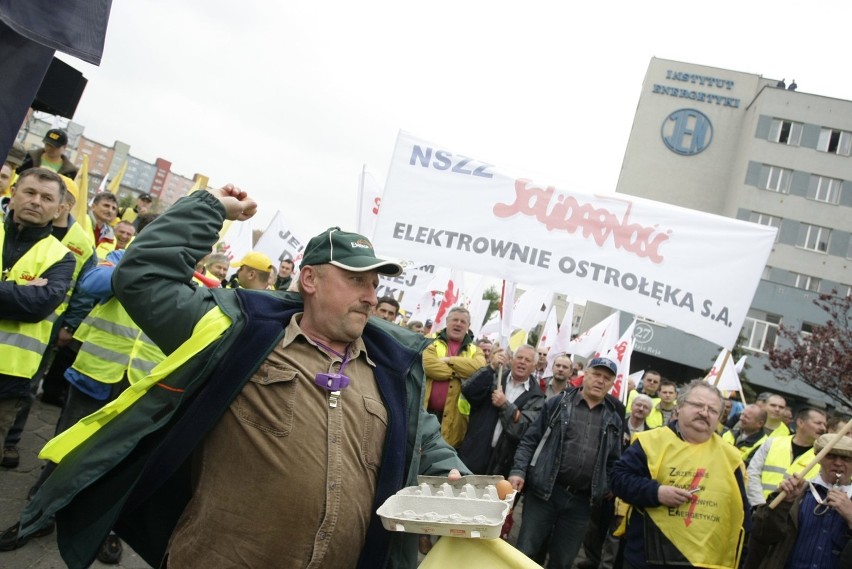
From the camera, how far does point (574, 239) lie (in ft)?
18.7

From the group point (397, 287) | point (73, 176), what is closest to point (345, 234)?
point (73, 176)

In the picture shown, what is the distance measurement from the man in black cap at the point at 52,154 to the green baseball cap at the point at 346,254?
204 inches

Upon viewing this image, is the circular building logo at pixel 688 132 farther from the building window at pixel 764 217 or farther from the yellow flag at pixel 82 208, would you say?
the yellow flag at pixel 82 208

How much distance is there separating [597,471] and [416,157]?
11.0 feet

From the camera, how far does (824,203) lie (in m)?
36.0

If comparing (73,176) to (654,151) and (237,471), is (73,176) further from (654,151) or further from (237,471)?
(654,151)

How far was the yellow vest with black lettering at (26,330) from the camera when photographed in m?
3.60

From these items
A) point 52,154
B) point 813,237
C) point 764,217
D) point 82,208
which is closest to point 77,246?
point 82,208

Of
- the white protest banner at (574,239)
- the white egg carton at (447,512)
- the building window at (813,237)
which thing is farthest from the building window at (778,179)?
the white egg carton at (447,512)

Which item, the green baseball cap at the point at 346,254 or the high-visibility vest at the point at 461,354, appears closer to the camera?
the green baseball cap at the point at 346,254

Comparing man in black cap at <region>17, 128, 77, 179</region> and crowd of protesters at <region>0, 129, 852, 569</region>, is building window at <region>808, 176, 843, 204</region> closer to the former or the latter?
crowd of protesters at <region>0, 129, 852, 569</region>

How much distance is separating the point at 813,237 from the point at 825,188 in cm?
315

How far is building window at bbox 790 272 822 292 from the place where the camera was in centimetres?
3544

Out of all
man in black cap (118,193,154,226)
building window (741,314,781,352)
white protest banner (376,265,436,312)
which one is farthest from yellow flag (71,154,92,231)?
building window (741,314,781,352)
